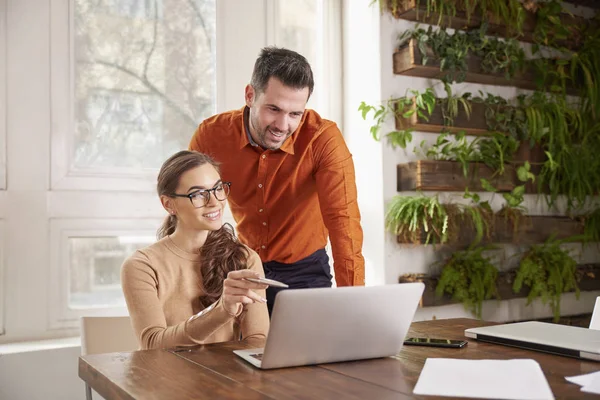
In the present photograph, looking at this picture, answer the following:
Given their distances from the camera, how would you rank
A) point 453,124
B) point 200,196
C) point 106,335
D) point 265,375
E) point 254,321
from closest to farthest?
point 265,375 → point 254,321 → point 200,196 → point 106,335 → point 453,124

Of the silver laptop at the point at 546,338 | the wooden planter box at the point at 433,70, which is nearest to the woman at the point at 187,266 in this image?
the silver laptop at the point at 546,338

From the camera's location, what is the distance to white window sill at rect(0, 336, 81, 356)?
2.40m

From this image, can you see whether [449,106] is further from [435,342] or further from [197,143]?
A: [435,342]

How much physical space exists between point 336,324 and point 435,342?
0.37 metres

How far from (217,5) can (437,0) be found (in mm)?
1037

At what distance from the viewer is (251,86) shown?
226 cm

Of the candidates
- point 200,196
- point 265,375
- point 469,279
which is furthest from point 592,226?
point 265,375

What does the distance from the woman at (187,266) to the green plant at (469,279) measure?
1.28m

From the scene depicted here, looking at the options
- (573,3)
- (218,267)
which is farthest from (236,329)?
(573,3)

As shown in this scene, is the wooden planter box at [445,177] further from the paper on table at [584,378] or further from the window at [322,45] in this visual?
the paper on table at [584,378]

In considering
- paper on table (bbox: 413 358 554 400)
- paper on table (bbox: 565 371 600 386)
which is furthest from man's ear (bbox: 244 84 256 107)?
paper on table (bbox: 565 371 600 386)

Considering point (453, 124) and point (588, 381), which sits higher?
point (453, 124)

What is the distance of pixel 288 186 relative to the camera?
93.1 inches

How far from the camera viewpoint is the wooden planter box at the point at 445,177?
9.75 feet
